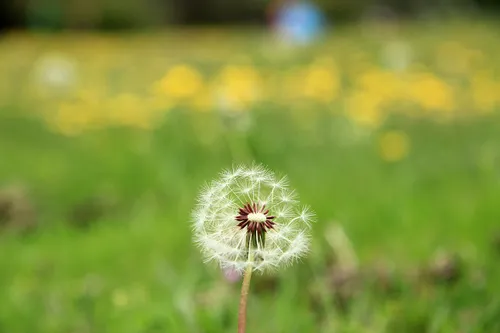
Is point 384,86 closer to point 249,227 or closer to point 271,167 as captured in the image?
point 271,167

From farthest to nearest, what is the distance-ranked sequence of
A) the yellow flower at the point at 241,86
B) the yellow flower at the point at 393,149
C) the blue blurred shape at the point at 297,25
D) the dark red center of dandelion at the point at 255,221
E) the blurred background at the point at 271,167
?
the blue blurred shape at the point at 297,25 < the yellow flower at the point at 241,86 < the yellow flower at the point at 393,149 < the blurred background at the point at 271,167 < the dark red center of dandelion at the point at 255,221

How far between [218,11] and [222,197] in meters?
23.8

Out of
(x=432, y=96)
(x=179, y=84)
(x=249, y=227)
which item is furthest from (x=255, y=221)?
(x=432, y=96)

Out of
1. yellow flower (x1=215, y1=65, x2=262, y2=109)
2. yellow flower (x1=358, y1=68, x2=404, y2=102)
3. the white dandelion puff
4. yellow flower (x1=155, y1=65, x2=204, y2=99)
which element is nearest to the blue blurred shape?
yellow flower (x1=215, y1=65, x2=262, y2=109)

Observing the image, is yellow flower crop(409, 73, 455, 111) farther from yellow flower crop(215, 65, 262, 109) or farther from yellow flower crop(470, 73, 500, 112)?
yellow flower crop(215, 65, 262, 109)

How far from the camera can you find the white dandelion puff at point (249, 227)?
3.61 ft

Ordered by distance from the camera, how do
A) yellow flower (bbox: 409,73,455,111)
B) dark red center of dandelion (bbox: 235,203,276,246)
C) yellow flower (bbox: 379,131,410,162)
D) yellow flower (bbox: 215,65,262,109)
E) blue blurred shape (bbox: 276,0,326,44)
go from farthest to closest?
blue blurred shape (bbox: 276,0,326,44), yellow flower (bbox: 409,73,455,111), yellow flower (bbox: 215,65,262,109), yellow flower (bbox: 379,131,410,162), dark red center of dandelion (bbox: 235,203,276,246)

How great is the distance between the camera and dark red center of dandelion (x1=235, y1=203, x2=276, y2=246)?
1.09m

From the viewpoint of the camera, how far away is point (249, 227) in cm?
109

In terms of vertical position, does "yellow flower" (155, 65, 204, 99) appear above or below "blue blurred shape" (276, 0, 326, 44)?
below

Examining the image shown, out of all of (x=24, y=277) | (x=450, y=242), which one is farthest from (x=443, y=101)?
(x=24, y=277)

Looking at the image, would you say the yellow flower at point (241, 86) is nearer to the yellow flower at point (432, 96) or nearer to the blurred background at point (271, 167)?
the blurred background at point (271, 167)

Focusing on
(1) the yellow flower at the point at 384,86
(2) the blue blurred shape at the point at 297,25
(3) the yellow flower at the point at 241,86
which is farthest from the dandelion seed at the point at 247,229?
(2) the blue blurred shape at the point at 297,25

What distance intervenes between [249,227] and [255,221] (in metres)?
0.01
